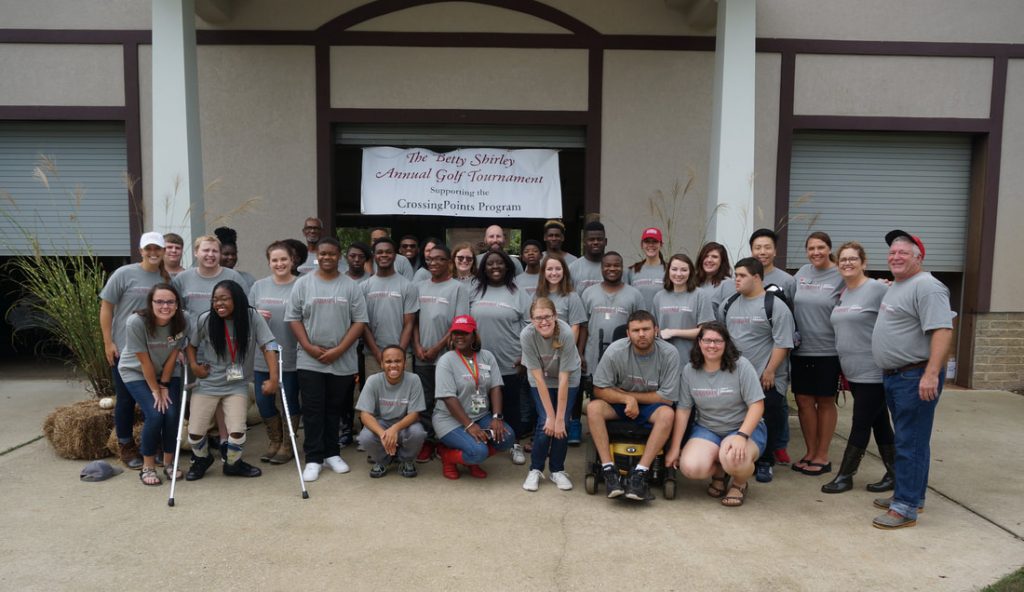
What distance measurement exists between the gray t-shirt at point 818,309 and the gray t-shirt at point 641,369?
3.76ft

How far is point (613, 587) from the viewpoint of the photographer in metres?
3.27

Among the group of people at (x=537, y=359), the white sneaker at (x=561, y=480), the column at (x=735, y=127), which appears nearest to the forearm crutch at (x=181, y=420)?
the group of people at (x=537, y=359)

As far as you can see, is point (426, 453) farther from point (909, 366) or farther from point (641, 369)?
point (909, 366)

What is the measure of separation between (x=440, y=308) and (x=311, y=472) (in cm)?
154

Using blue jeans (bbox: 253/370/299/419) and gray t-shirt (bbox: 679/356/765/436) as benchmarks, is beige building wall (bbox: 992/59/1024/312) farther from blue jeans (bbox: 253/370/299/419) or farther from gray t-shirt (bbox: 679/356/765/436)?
blue jeans (bbox: 253/370/299/419)

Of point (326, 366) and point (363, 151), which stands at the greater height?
point (363, 151)

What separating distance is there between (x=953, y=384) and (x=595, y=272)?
6.02 metres

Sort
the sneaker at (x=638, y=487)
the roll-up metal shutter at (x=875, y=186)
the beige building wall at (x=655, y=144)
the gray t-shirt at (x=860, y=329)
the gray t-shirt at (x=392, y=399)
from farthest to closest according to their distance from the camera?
the roll-up metal shutter at (x=875, y=186)
the beige building wall at (x=655, y=144)
the gray t-shirt at (x=392, y=399)
the gray t-shirt at (x=860, y=329)
the sneaker at (x=638, y=487)

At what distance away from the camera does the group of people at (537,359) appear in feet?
14.3

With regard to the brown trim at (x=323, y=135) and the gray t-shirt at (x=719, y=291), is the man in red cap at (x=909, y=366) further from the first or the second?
the brown trim at (x=323, y=135)

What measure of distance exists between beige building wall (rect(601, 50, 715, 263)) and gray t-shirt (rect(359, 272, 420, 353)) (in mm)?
3593

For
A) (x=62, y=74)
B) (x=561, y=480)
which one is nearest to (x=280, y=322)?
(x=561, y=480)

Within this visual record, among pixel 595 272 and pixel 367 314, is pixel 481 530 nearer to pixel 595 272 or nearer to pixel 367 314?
pixel 367 314

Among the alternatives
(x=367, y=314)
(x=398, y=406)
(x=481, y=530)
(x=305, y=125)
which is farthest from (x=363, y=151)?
(x=481, y=530)
